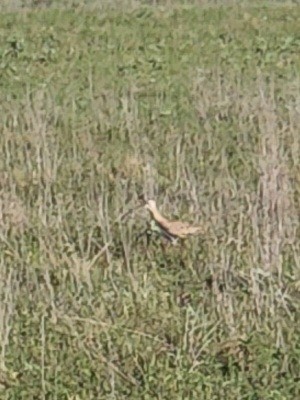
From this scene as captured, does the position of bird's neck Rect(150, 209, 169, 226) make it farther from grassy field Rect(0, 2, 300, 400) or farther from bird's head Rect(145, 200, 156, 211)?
grassy field Rect(0, 2, 300, 400)

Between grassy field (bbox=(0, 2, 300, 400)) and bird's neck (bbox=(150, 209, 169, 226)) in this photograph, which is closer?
grassy field (bbox=(0, 2, 300, 400))

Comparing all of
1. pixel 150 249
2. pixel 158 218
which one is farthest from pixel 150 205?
pixel 150 249

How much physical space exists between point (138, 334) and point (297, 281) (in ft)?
2.39

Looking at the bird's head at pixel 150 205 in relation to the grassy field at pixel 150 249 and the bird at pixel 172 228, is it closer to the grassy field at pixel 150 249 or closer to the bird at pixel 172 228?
the bird at pixel 172 228

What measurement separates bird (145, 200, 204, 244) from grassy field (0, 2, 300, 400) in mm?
62

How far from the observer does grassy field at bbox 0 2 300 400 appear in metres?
4.42

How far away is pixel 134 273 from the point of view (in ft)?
16.8

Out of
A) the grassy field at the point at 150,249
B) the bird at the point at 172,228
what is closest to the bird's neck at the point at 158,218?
the bird at the point at 172,228

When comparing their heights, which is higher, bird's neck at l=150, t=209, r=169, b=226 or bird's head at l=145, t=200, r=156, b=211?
bird's head at l=145, t=200, r=156, b=211

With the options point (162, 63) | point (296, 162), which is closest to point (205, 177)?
point (296, 162)

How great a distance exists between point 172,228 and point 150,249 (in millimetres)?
210

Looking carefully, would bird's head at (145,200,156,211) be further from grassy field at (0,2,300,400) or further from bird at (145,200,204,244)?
grassy field at (0,2,300,400)

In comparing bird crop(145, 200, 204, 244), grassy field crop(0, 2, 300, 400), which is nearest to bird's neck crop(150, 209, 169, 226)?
bird crop(145, 200, 204, 244)

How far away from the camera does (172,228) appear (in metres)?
5.23
